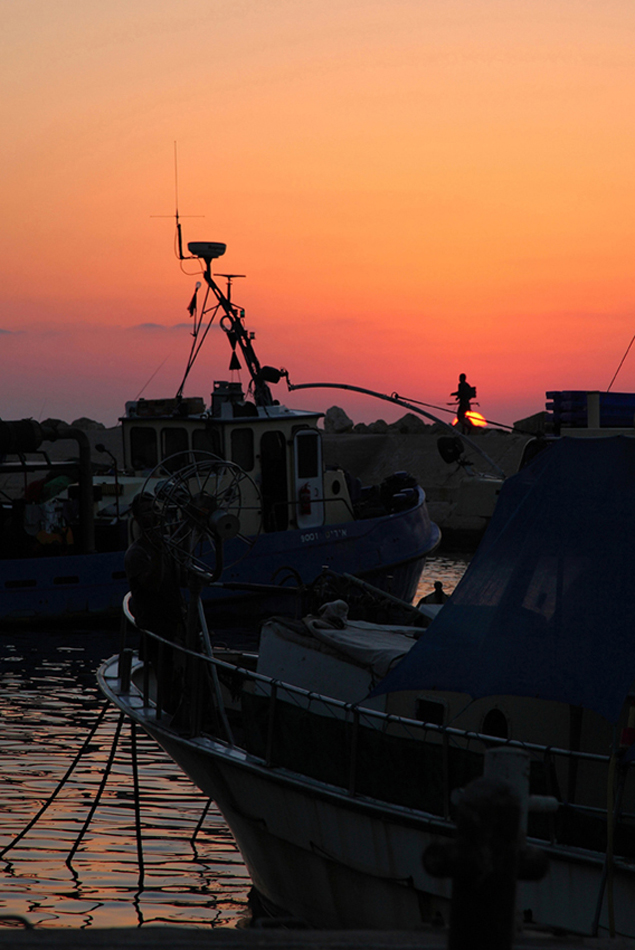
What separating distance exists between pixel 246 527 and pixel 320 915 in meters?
14.7

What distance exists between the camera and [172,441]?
A: 22.5m

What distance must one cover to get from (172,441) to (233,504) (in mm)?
1850

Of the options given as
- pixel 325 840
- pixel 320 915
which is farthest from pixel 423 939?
pixel 320 915

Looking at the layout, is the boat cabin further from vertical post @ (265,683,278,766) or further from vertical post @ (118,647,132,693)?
vertical post @ (265,683,278,766)

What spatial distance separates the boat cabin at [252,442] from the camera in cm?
2216

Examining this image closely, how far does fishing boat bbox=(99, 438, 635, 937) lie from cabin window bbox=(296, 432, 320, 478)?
14.3 meters

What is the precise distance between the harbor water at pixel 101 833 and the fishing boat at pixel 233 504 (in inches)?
227

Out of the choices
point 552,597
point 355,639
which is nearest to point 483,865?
point 552,597

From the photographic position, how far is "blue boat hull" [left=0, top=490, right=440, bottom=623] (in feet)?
70.4

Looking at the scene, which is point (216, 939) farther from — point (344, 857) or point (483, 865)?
point (344, 857)

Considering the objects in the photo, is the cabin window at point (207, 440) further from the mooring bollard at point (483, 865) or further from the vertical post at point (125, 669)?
the mooring bollard at point (483, 865)

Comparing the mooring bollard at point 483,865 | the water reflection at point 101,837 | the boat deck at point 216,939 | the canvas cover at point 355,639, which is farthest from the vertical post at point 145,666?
the mooring bollard at point 483,865

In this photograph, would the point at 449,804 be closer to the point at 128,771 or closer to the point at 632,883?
the point at 632,883

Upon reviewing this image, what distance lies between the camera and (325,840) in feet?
25.5
